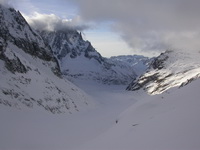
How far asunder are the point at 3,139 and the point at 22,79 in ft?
65.3

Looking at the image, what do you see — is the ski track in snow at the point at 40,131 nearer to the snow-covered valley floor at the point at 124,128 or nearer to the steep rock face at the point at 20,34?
the snow-covered valley floor at the point at 124,128

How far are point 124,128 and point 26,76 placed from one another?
32231 mm

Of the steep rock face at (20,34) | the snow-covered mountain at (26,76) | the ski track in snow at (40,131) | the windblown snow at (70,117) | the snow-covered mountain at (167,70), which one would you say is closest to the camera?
the windblown snow at (70,117)

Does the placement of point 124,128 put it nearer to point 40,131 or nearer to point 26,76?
point 40,131

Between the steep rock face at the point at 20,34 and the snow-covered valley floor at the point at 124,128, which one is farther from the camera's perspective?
the steep rock face at the point at 20,34

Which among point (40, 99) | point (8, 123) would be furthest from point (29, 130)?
point (40, 99)

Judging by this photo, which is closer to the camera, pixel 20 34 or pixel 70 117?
pixel 70 117

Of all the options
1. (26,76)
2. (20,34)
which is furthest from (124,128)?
(20,34)

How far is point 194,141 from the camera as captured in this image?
8.42 meters

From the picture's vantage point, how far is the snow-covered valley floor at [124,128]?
32.4ft

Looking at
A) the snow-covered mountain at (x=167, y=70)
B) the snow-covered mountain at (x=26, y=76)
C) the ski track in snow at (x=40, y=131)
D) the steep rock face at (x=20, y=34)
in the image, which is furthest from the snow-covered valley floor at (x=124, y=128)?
the snow-covered mountain at (x=167, y=70)

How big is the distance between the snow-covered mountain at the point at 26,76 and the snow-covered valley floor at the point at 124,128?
8.64 feet

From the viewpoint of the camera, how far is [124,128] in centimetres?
1636

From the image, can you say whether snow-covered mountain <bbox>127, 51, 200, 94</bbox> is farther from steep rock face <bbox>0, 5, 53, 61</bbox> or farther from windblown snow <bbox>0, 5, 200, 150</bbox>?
windblown snow <bbox>0, 5, 200, 150</bbox>
